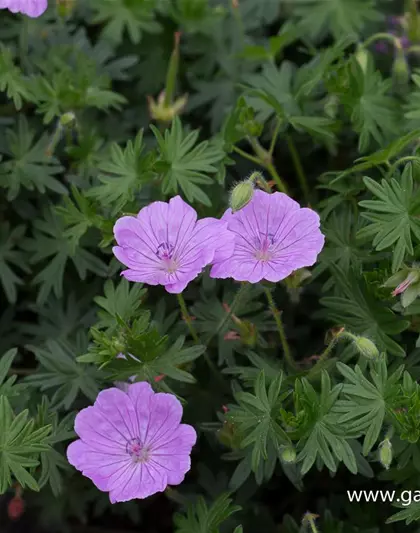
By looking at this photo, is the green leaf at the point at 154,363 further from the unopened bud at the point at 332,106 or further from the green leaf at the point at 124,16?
the green leaf at the point at 124,16

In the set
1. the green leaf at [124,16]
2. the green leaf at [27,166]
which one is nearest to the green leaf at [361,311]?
the green leaf at [27,166]

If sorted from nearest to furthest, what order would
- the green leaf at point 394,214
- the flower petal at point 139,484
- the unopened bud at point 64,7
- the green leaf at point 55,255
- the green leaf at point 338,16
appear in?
the flower petal at point 139,484 → the green leaf at point 394,214 → the green leaf at point 55,255 → the unopened bud at point 64,7 → the green leaf at point 338,16

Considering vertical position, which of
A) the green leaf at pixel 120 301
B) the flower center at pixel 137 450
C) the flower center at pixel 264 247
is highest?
the flower center at pixel 264 247

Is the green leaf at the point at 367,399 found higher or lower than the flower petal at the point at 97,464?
higher

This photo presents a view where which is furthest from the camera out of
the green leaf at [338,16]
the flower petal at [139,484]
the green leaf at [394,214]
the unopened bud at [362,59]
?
the green leaf at [338,16]

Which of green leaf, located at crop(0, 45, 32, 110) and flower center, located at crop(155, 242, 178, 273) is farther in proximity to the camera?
green leaf, located at crop(0, 45, 32, 110)

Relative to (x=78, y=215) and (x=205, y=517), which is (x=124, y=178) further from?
(x=205, y=517)

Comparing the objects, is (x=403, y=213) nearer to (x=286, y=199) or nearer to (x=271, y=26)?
(x=286, y=199)

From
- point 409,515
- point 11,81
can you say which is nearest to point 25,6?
point 11,81

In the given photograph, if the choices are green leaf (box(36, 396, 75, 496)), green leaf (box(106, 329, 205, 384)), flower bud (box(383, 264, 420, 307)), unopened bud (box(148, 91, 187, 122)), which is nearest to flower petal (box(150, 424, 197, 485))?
green leaf (box(106, 329, 205, 384))

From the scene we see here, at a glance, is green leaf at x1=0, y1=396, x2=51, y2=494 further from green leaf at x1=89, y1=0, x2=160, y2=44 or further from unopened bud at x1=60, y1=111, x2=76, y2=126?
green leaf at x1=89, y1=0, x2=160, y2=44
